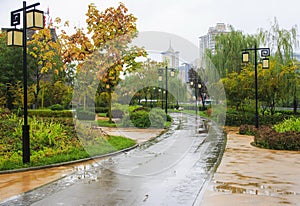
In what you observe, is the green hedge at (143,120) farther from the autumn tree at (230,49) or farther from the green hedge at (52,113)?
the autumn tree at (230,49)

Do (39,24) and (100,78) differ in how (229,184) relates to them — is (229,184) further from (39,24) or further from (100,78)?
(100,78)

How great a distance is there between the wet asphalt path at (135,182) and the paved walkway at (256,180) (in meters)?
0.34

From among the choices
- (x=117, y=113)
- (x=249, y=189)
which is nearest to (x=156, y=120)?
(x=117, y=113)

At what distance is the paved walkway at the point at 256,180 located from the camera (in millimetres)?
6355

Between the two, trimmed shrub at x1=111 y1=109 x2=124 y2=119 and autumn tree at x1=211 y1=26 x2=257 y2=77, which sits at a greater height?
autumn tree at x1=211 y1=26 x2=257 y2=77

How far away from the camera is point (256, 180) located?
26.4ft

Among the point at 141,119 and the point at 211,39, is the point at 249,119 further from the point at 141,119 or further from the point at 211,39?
the point at 211,39

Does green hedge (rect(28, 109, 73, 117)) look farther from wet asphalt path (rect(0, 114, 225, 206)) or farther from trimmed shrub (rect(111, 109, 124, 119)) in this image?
wet asphalt path (rect(0, 114, 225, 206))

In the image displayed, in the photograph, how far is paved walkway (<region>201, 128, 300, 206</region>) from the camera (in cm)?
636

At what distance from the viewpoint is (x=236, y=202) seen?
6199 millimetres

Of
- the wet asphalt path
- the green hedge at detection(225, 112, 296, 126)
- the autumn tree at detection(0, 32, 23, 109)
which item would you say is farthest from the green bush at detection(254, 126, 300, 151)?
the autumn tree at detection(0, 32, 23, 109)

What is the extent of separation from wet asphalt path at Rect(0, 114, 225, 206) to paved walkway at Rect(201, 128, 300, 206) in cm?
34

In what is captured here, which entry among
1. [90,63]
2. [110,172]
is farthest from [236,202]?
[90,63]

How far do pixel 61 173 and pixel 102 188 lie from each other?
197 cm
